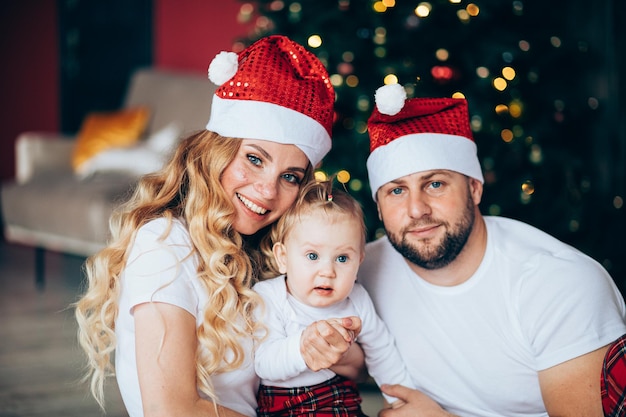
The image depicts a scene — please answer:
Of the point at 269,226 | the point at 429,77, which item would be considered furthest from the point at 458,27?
the point at 269,226

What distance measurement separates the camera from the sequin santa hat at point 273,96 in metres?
1.98

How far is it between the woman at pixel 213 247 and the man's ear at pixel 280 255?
6 cm

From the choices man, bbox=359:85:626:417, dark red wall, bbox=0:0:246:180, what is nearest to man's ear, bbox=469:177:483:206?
man, bbox=359:85:626:417

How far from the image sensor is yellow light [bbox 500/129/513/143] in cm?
338

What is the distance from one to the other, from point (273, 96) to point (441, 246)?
22.5 inches

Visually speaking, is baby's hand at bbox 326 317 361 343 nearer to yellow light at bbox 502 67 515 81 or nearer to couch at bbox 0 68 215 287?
yellow light at bbox 502 67 515 81

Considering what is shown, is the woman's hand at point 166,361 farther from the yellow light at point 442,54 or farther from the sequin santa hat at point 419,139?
the yellow light at point 442,54

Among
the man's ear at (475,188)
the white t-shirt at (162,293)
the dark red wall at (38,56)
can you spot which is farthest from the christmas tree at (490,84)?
the dark red wall at (38,56)

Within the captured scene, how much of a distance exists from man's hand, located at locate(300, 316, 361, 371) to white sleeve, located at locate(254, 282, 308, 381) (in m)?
0.05

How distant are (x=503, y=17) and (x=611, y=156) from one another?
1.07m

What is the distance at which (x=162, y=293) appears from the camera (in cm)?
175

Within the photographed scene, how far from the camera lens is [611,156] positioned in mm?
4008

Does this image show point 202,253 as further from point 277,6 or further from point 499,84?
point 277,6

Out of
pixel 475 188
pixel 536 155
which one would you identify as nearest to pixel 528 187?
pixel 536 155
